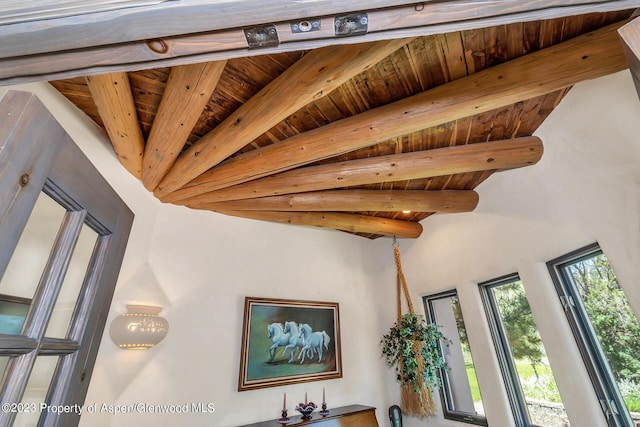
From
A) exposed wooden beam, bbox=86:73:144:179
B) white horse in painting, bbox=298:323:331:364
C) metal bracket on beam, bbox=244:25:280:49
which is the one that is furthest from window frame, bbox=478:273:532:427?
exposed wooden beam, bbox=86:73:144:179

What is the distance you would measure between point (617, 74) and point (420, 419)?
333cm

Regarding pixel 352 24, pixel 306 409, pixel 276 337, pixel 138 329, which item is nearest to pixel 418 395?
pixel 306 409

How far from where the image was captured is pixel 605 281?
187 cm

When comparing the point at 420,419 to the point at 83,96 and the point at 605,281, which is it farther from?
the point at 83,96

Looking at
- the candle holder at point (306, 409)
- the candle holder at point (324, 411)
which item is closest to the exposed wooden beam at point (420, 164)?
the candle holder at point (306, 409)

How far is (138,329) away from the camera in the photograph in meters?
1.98

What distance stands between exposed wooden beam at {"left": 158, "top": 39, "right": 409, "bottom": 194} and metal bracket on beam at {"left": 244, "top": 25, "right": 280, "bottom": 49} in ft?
2.77

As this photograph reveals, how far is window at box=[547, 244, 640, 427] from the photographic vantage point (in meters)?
1.74

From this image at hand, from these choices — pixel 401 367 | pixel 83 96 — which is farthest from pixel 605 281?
pixel 83 96

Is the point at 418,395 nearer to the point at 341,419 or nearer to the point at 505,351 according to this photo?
the point at 341,419

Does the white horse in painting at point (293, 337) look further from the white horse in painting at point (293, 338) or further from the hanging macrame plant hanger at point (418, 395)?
the hanging macrame plant hanger at point (418, 395)

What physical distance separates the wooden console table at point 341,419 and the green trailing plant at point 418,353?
0.48 metres

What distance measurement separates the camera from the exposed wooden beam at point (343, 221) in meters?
3.03

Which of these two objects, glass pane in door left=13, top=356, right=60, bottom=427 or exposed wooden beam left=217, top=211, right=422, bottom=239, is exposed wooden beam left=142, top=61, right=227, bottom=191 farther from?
glass pane in door left=13, top=356, right=60, bottom=427
